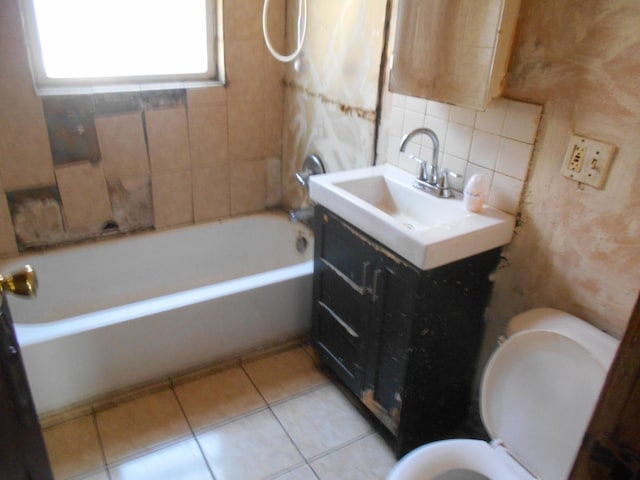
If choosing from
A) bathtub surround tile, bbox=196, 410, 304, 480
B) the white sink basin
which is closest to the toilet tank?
the white sink basin

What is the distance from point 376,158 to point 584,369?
119cm

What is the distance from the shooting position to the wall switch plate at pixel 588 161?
4.28ft

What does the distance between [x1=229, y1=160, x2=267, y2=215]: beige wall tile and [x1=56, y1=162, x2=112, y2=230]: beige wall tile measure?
0.66 meters

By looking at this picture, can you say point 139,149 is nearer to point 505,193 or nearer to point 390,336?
point 390,336

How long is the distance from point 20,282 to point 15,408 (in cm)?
27

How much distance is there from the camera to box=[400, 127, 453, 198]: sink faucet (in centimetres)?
171

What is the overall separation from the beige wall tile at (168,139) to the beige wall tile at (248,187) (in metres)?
0.30

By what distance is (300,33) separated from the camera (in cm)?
239

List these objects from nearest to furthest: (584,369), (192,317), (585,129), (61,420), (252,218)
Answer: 1. (584,369)
2. (585,129)
3. (61,420)
4. (192,317)
5. (252,218)

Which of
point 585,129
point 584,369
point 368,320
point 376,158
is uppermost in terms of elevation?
point 585,129

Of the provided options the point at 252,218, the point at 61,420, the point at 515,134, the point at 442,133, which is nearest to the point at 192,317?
the point at 61,420

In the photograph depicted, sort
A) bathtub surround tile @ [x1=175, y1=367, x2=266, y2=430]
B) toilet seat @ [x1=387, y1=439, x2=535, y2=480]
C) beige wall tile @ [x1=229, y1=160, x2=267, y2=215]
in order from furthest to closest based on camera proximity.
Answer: beige wall tile @ [x1=229, y1=160, x2=267, y2=215]
bathtub surround tile @ [x1=175, y1=367, x2=266, y2=430]
toilet seat @ [x1=387, y1=439, x2=535, y2=480]

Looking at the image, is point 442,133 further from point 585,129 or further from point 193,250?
point 193,250

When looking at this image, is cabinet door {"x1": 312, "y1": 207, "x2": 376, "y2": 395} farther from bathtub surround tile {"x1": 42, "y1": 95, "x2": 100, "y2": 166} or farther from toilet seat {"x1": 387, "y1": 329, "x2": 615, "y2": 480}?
bathtub surround tile {"x1": 42, "y1": 95, "x2": 100, "y2": 166}
